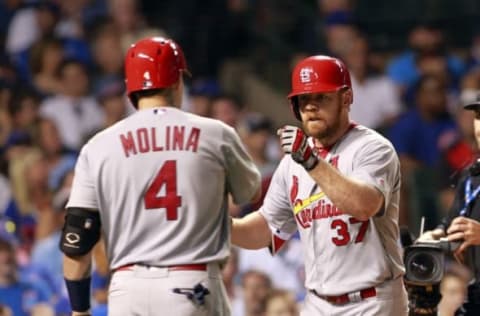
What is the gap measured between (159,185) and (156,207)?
9cm

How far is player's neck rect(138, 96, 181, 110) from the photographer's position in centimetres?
559

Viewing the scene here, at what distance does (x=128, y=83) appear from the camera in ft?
18.4

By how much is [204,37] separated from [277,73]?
81 cm

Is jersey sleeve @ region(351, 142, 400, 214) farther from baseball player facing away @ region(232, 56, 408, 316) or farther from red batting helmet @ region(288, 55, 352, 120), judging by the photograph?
red batting helmet @ region(288, 55, 352, 120)

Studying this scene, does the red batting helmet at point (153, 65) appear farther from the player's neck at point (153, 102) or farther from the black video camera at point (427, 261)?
the black video camera at point (427, 261)

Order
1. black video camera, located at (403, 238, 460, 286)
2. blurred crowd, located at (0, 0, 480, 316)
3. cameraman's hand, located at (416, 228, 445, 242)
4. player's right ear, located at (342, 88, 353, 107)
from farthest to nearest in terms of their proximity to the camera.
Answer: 1. blurred crowd, located at (0, 0, 480, 316)
2. cameraman's hand, located at (416, 228, 445, 242)
3. black video camera, located at (403, 238, 460, 286)
4. player's right ear, located at (342, 88, 353, 107)

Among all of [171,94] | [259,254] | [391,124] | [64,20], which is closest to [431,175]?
[391,124]

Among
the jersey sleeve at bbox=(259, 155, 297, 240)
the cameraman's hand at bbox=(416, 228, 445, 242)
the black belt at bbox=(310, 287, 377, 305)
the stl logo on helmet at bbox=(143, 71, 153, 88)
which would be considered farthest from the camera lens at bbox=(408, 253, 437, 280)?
the stl logo on helmet at bbox=(143, 71, 153, 88)

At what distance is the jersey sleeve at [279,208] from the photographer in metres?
6.10

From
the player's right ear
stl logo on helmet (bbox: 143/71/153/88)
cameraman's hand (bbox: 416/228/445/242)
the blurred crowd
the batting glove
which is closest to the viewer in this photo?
the batting glove

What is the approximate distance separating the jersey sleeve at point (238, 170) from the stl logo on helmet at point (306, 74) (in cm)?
43

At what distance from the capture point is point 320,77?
577 centimetres

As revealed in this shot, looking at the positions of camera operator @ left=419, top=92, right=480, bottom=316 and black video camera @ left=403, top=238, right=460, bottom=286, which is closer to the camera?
camera operator @ left=419, top=92, right=480, bottom=316

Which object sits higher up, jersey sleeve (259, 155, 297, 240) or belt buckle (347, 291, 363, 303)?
jersey sleeve (259, 155, 297, 240)
